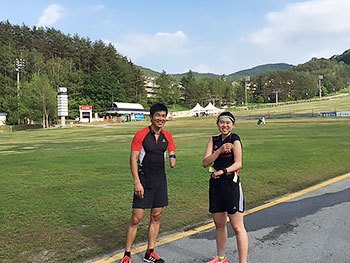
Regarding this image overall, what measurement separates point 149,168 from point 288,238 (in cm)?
208

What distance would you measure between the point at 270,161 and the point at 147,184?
8.34m

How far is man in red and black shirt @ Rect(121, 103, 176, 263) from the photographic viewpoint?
4184 mm

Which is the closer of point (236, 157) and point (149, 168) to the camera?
point (236, 157)

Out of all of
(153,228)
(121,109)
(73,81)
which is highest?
(73,81)

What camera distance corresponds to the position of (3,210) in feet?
21.4

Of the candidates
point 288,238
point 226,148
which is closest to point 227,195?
point 226,148

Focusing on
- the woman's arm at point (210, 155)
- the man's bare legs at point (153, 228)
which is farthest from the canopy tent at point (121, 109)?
the woman's arm at point (210, 155)

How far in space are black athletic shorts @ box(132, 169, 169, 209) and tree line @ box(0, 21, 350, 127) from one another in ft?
220

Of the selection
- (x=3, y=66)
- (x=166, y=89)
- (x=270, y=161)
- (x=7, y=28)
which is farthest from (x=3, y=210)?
(x=166, y=89)

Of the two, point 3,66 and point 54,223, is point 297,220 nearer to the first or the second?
point 54,223

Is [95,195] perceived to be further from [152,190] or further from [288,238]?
[288,238]

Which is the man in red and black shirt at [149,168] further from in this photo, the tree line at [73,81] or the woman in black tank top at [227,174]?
the tree line at [73,81]

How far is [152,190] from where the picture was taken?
4.29 metres

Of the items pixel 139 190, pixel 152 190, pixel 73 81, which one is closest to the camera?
pixel 139 190
